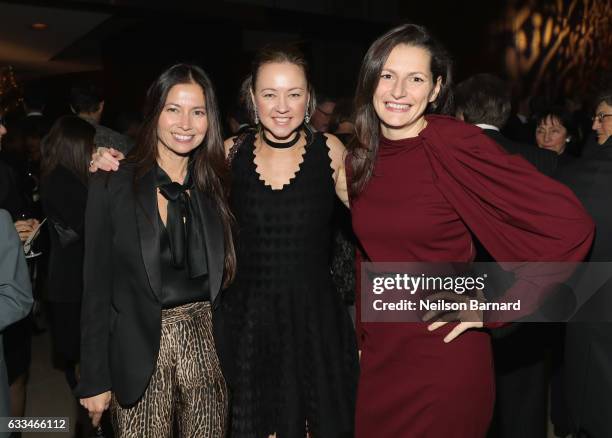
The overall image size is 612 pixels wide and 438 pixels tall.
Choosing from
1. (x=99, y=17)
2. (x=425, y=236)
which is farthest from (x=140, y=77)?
(x=425, y=236)

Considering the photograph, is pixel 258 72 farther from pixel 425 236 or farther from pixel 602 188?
pixel 602 188

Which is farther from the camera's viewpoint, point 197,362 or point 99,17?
point 99,17

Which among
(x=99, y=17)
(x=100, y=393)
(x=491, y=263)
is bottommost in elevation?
(x=100, y=393)

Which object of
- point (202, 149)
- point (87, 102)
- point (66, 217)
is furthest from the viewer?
point (87, 102)

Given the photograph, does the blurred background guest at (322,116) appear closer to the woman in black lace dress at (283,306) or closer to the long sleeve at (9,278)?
the woman in black lace dress at (283,306)

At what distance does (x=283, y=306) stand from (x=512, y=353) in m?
1.50

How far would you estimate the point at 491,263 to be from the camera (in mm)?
1902

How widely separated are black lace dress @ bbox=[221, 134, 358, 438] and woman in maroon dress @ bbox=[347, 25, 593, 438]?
19cm

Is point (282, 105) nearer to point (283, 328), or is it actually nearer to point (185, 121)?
point (185, 121)

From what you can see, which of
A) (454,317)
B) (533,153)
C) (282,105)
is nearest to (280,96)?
(282,105)

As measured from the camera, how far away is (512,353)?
3012 millimetres

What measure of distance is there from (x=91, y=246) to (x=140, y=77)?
24.1ft

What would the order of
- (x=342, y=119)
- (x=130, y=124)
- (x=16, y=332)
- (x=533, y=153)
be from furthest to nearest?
1. (x=130, y=124)
2. (x=342, y=119)
3. (x=533, y=153)
4. (x=16, y=332)

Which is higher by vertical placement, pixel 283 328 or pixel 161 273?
pixel 161 273
